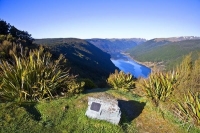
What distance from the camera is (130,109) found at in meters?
10.3

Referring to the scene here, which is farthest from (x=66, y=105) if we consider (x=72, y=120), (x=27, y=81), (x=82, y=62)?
(x=82, y=62)

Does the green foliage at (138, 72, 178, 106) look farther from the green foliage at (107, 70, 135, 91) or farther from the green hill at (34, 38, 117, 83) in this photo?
the green hill at (34, 38, 117, 83)

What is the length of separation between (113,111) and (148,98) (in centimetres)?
421

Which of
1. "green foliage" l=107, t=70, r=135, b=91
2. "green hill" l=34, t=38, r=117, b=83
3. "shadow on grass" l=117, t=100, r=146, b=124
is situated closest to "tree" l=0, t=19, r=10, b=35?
"green hill" l=34, t=38, r=117, b=83

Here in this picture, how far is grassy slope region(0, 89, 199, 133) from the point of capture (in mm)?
6973

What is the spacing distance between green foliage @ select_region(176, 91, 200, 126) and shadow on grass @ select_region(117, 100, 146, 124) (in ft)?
6.34

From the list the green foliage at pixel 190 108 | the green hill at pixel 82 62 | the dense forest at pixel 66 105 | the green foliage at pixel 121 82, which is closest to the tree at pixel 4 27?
the green hill at pixel 82 62

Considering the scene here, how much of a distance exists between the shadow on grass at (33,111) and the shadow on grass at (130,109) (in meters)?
3.40

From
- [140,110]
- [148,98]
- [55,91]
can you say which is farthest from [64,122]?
[148,98]

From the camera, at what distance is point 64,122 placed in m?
7.58

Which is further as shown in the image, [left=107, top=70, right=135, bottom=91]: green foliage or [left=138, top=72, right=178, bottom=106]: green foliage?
[left=107, top=70, right=135, bottom=91]: green foliage

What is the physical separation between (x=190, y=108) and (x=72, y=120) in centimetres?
537

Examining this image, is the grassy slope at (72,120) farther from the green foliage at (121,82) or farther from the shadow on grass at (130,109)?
the green foliage at (121,82)

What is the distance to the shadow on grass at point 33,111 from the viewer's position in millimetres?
7619
